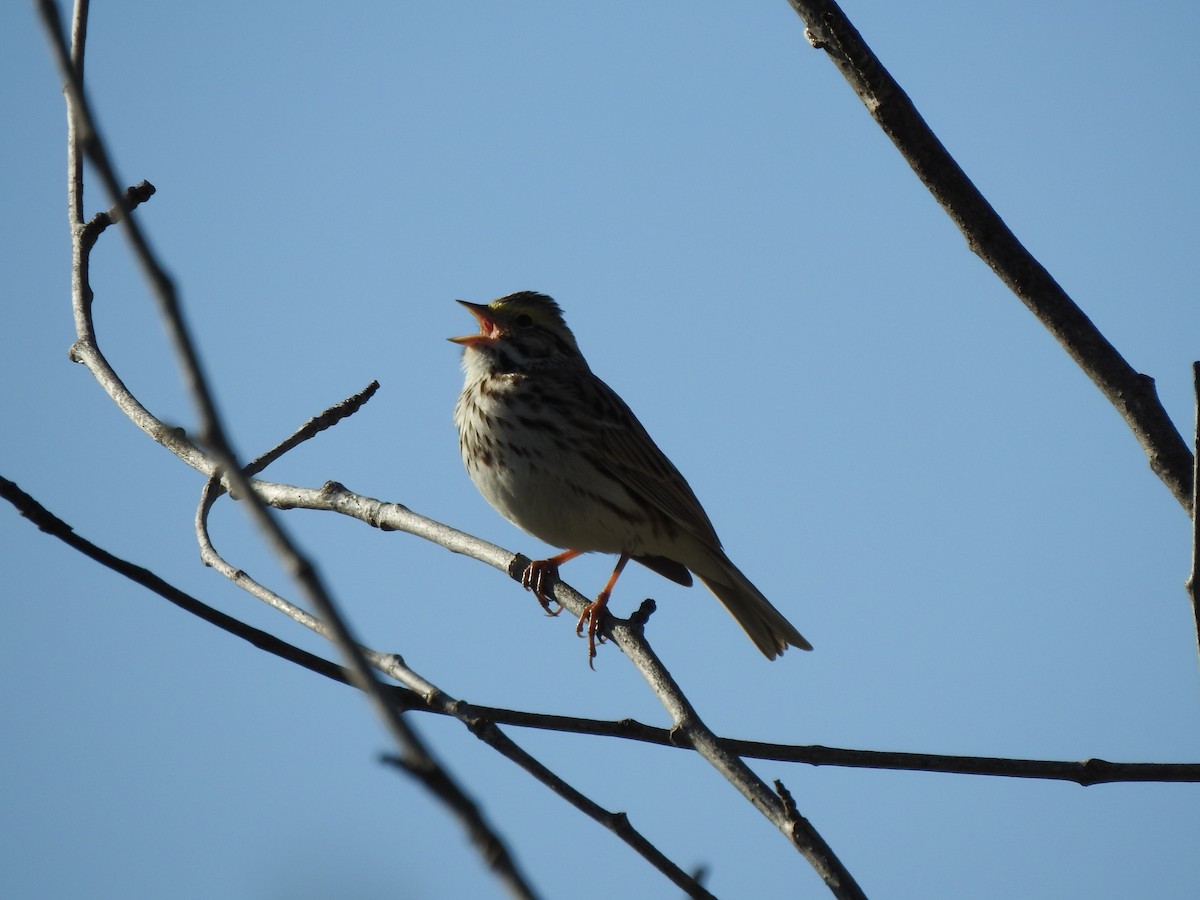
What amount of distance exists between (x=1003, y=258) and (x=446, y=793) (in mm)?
2170

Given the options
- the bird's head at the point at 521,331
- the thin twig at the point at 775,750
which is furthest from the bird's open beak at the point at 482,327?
the thin twig at the point at 775,750

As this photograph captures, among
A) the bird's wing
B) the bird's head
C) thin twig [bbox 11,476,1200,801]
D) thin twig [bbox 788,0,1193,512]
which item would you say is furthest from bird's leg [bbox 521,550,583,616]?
thin twig [bbox 788,0,1193,512]

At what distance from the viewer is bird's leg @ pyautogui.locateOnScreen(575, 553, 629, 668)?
5574mm

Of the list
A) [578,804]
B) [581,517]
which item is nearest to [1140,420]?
[578,804]

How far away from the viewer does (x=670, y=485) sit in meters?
7.63

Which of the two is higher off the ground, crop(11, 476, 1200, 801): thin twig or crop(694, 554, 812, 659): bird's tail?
crop(694, 554, 812, 659): bird's tail

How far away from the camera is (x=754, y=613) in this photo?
7.54 metres

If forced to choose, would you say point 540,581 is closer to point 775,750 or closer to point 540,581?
point 540,581

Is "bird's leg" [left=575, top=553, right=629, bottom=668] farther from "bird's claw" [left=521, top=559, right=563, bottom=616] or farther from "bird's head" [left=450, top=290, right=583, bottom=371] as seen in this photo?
"bird's head" [left=450, top=290, right=583, bottom=371]

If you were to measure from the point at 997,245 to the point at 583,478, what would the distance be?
172 inches

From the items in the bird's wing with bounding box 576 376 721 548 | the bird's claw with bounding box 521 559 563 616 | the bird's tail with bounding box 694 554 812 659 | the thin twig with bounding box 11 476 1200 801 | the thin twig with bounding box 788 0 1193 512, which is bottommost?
the thin twig with bounding box 11 476 1200 801

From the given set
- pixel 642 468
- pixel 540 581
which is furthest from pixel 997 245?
pixel 642 468

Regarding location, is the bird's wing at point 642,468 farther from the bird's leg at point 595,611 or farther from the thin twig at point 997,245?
the thin twig at point 997,245

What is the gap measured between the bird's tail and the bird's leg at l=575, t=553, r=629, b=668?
0.62m
